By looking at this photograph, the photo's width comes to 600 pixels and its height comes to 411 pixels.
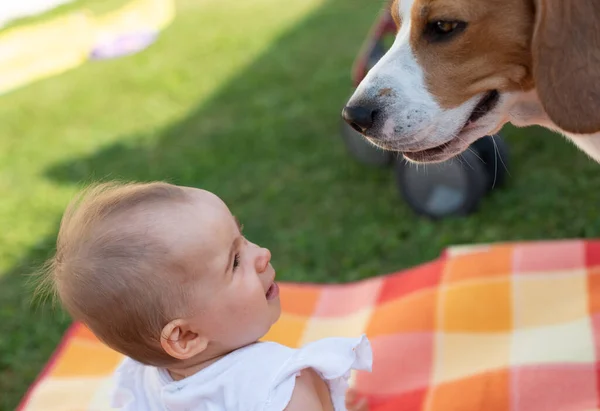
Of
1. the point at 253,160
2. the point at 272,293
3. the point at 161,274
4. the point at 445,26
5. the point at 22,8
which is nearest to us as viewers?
the point at 161,274

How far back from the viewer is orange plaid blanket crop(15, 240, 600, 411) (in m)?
2.32

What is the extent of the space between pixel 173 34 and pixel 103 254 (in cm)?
757

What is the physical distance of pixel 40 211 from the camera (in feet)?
15.6

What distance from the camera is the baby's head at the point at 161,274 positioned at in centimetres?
170

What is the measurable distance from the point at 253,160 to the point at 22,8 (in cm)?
828

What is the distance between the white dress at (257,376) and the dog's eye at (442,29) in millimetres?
916

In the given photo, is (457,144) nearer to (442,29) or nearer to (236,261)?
(442,29)

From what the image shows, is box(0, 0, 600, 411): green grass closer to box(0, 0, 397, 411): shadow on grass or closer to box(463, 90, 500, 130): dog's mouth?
box(0, 0, 397, 411): shadow on grass

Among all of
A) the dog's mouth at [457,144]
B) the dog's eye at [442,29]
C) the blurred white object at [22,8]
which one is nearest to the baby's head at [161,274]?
the dog's mouth at [457,144]

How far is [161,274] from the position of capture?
5.59 ft

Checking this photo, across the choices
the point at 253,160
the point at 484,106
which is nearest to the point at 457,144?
the point at 484,106

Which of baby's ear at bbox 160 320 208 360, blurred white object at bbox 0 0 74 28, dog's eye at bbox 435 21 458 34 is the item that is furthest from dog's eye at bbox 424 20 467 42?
blurred white object at bbox 0 0 74 28

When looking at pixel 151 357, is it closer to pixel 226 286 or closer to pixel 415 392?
pixel 226 286

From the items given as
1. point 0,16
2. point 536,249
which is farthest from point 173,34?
point 536,249
